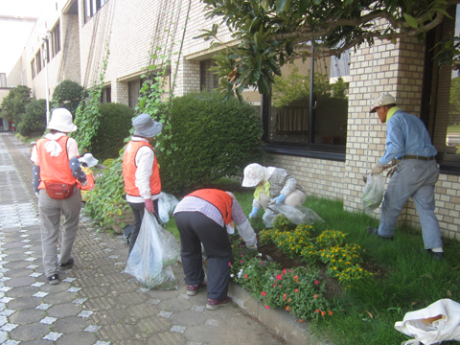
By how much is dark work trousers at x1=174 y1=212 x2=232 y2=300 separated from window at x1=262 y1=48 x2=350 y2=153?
3676 mm

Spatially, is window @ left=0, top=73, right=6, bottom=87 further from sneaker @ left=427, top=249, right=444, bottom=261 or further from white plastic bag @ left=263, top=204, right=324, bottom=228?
sneaker @ left=427, top=249, right=444, bottom=261

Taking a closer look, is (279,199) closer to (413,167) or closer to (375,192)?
(375,192)

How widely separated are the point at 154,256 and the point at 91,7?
58.7 ft

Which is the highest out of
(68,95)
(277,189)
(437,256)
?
(68,95)

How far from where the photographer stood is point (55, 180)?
4.01 meters

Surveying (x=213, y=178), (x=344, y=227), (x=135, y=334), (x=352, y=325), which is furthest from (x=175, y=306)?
(x=213, y=178)

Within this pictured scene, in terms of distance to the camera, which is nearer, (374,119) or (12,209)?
(374,119)

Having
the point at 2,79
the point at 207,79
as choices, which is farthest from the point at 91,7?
the point at 2,79

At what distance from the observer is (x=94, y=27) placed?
16.8 meters

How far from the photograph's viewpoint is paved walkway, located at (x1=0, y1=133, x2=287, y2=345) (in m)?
3.15

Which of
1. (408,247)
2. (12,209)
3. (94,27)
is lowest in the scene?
(12,209)

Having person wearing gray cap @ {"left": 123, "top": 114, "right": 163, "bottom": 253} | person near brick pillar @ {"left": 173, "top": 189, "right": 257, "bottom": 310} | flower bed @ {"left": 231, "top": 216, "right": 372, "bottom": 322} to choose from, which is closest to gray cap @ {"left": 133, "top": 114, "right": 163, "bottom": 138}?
person wearing gray cap @ {"left": 123, "top": 114, "right": 163, "bottom": 253}

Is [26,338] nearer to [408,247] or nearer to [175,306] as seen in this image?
[175,306]

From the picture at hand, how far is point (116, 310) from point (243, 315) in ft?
3.97
